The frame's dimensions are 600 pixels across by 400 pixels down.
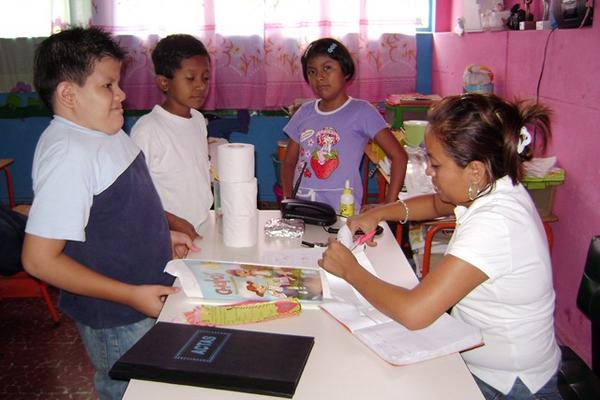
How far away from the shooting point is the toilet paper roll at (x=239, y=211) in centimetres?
150

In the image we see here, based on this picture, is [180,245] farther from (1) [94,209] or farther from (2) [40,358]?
(2) [40,358]

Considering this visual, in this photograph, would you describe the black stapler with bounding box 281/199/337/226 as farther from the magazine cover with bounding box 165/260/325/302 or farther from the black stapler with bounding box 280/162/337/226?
the magazine cover with bounding box 165/260/325/302

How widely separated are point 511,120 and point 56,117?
97 cm

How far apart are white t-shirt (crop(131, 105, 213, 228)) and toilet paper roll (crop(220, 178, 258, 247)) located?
264mm

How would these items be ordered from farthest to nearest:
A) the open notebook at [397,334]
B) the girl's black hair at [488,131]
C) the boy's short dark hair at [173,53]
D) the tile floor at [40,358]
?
1. the tile floor at [40,358]
2. the boy's short dark hair at [173,53]
3. the girl's black hair at [488,131]
4. the open notebook at [397,334]

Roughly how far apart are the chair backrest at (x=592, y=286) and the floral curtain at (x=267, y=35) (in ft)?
8.93

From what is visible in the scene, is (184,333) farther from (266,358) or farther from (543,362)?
(543,362)

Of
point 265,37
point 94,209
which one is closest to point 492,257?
point 94,209

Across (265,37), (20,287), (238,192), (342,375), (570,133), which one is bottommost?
(20,287)

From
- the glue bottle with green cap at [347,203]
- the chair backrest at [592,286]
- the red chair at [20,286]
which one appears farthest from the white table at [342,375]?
the red chair at [20,286]

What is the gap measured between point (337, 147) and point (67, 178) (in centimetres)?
133

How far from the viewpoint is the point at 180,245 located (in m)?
1.54

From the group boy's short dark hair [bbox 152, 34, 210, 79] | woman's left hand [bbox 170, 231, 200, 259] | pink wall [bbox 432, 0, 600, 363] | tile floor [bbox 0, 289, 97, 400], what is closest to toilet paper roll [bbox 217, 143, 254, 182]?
woman's left hand [bbox 170, 231, 200, 259]

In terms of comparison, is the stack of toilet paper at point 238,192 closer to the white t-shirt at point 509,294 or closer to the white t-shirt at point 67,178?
the white t-shirt at point 67,178
